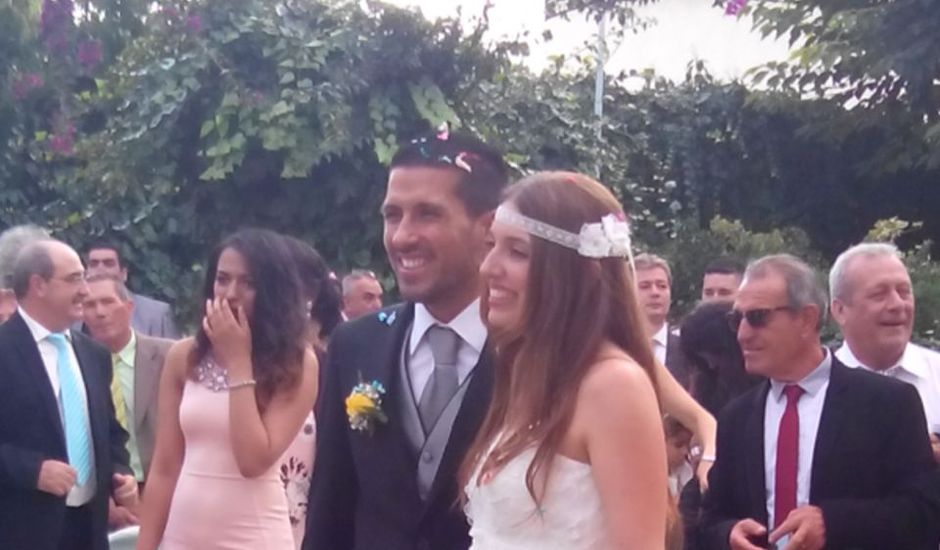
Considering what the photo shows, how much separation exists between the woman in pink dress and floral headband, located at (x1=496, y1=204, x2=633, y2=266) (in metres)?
2.37

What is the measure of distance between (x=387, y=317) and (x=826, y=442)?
67.1 inches

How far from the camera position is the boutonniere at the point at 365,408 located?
3932 mm

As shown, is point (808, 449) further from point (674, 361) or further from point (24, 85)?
point (24, 85)

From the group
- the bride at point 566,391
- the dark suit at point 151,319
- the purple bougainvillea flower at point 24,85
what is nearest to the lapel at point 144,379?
the dark suit at point 151,319

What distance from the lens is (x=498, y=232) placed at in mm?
3375

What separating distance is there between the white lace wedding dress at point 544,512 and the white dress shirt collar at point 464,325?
0.77 metres

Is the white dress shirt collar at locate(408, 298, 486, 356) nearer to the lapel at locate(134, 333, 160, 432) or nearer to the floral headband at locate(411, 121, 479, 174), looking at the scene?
the floral headband at locate(411, 121, 479, 174)

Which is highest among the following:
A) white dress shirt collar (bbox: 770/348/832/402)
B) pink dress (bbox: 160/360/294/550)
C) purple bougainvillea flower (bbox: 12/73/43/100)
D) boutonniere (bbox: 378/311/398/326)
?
purple bougainvillea flower (bbox: 12/73/43/100)

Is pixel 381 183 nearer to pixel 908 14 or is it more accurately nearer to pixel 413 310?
pixel 908 14

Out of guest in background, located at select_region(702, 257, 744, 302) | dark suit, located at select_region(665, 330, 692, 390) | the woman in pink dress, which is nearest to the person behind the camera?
the woman in pink dress

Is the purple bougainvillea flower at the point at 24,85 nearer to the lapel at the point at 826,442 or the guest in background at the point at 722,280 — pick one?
the guest in background at the point at 722,280

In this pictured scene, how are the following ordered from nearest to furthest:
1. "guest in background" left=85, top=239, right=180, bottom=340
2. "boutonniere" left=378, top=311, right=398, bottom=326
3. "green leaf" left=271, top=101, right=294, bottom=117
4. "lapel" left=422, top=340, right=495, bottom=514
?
"lapel" left=422, top=340, right=495, bottom=514, "boutonniere" left=378, top=311, right=398, bottom=326, "guest in background" left=85, top=239, right=180, bottom=340, "green leaf" left=271, top=101, right=294, bottom=117

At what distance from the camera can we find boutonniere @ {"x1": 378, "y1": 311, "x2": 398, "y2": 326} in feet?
13.7

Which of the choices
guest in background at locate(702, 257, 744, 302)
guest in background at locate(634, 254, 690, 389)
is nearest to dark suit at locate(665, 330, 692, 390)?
guest in background at locate(634, 254, 690, 389)
